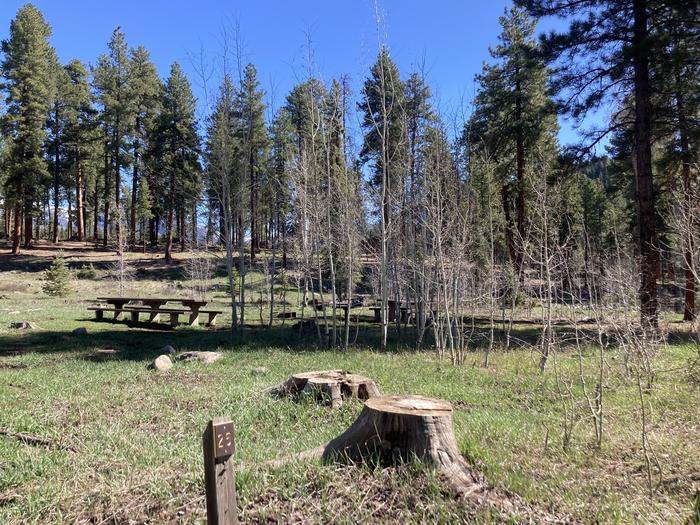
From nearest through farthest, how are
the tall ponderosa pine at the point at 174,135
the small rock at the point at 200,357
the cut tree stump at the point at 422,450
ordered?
1. the cut tree stump at the point at 422,450
2. the small rock at the point at 200,357
3. the tall ponderosa pine at the point at 174,135

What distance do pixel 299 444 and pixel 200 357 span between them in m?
6.00

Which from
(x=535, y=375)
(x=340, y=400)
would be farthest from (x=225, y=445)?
(x=535, y=375)

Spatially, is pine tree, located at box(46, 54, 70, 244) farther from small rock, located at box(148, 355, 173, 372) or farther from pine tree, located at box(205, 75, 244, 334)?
small rock, located at box(148, 355, 173, 372)

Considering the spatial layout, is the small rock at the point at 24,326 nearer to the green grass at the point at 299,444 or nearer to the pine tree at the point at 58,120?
the green grass at the point at 299,444

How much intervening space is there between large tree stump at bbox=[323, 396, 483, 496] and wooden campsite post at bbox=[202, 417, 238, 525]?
1.16 m

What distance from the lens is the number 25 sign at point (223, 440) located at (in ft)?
7.22

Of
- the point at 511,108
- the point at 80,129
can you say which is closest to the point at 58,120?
the point at 80,129

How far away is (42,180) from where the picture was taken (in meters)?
33.0

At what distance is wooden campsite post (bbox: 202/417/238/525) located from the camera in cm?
221

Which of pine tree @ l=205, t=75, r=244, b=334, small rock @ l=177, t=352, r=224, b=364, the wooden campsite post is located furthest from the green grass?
pine tree @ l=205, t=75, r=244, b=334

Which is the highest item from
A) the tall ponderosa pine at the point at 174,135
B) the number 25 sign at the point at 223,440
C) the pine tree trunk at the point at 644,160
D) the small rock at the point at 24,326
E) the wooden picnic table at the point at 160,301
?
the tall ponderosa pine at the point at 174,135

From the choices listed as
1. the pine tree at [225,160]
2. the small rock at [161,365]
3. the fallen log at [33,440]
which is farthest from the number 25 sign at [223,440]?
the pine tree at [225,160]

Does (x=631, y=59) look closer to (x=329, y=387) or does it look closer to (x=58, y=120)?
(x=329, y=387)

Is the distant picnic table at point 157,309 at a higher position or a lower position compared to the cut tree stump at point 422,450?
higher
